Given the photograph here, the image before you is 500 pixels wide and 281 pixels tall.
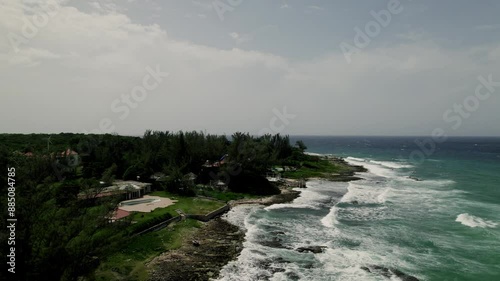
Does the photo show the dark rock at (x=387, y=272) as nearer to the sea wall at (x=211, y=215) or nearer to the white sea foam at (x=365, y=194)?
the sea wall at (x=211, y=215)

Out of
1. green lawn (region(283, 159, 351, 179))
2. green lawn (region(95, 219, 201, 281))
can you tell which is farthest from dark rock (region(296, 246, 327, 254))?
green lawn (region(283, 159, 351, 179))

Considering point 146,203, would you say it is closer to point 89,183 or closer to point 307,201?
point 89,183

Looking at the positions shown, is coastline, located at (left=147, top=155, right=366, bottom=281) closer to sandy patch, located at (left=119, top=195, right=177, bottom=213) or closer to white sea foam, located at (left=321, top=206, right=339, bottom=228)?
sandy patch, located at (left=119, top=195, right=177, bottom=213)

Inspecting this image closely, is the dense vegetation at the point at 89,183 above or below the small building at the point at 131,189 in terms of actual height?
above

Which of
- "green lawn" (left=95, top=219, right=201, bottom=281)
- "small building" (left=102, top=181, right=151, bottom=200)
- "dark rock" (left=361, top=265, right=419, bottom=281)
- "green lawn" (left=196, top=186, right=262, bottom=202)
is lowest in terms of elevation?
"dark rock" (left=361, top=265, right=419, bottom=281)

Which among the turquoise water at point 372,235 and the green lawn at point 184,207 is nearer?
the turquoise water at point 372,235

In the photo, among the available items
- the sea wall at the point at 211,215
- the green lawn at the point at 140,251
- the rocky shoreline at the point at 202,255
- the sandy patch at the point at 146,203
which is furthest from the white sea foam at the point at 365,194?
the green lawn at the point at 140,251
